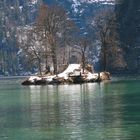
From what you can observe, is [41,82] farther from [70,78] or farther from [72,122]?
[72,122]

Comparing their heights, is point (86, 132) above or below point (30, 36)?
below

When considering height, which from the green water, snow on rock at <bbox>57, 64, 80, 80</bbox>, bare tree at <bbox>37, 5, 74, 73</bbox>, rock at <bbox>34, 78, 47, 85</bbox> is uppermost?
bare tree at <bbox>37, 5, 74, 73</bbox>

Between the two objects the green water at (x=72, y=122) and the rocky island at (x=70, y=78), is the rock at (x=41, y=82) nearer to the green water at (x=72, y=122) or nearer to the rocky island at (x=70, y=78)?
the rocky island at (x=70, y=78)

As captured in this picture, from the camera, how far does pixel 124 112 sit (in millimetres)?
36281

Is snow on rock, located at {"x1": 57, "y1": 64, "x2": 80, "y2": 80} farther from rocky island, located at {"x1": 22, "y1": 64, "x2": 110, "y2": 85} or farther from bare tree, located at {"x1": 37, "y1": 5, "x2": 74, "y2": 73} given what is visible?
bare tree, located at {"x1": 37, "y1": 5, "x2": 74, "y2": 73}

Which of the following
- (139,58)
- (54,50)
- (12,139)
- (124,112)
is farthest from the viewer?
(139,58)

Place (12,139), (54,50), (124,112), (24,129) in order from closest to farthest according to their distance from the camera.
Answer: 1. (12,139)
2. (24,129)
3. (124,112)
4. (54,50)

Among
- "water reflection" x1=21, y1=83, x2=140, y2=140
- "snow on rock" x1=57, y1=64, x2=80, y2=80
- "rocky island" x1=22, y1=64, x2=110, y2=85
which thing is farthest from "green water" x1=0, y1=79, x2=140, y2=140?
"snow on rock" x1=57, y1=64, x2=80, y2=80

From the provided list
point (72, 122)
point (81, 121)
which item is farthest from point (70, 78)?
Result: point (72, 122)

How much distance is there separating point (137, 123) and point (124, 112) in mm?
6221

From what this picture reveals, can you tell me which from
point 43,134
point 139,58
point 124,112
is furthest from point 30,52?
point 43,134

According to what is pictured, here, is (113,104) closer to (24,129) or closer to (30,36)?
(24,129)

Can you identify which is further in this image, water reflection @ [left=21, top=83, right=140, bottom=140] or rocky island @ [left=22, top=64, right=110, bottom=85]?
rocky island @ [left=22, top=64, right=110, bottom=85]

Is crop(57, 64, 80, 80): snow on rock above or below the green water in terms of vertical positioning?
above
